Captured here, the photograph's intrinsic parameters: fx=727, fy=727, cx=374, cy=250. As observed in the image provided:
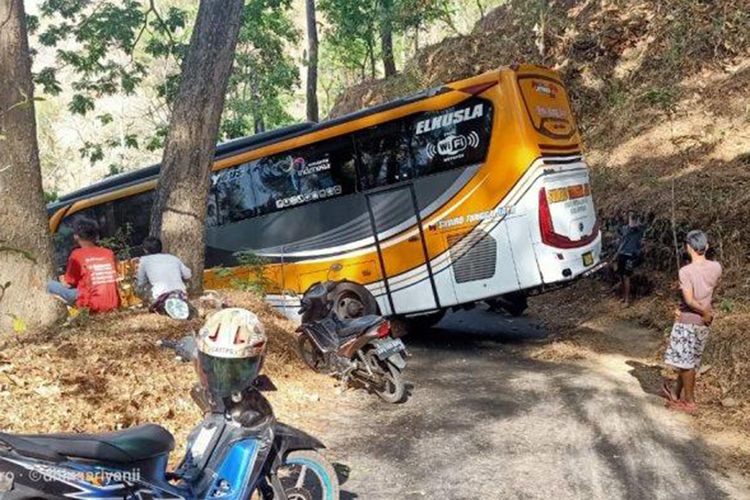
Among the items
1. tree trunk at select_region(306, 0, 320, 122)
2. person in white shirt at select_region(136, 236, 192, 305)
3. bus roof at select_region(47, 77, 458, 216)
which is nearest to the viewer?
person in white shirt at select_region(136, 236, 192, 305)

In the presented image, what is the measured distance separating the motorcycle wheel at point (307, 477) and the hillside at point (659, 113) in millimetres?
4061

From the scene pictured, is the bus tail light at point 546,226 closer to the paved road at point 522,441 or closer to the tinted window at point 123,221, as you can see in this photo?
the paved road at point 522,441

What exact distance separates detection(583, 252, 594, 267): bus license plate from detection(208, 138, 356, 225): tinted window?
136 inches

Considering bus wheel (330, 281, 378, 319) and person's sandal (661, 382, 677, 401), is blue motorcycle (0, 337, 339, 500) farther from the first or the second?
bus wheel (330, 281, 378, 319)

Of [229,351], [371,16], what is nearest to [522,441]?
[229,351]

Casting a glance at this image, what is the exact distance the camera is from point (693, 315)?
689 centimetres

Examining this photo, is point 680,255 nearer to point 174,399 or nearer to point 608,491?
point 608,491

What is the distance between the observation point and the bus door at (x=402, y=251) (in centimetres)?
1029

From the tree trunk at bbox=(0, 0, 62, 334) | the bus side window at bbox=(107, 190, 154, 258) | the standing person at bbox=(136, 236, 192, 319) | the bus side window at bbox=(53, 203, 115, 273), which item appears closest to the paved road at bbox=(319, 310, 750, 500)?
the standing person at bbox=(136, 236, 192, 319)

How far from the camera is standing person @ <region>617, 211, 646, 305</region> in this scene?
12.0 m

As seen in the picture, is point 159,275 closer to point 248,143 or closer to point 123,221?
point 248,143

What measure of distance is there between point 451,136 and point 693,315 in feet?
14.0

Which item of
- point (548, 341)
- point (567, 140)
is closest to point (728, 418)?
point (548, 341)

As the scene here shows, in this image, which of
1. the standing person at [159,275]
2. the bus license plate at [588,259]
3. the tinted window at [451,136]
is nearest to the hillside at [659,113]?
the bus license plate at [588,259]
